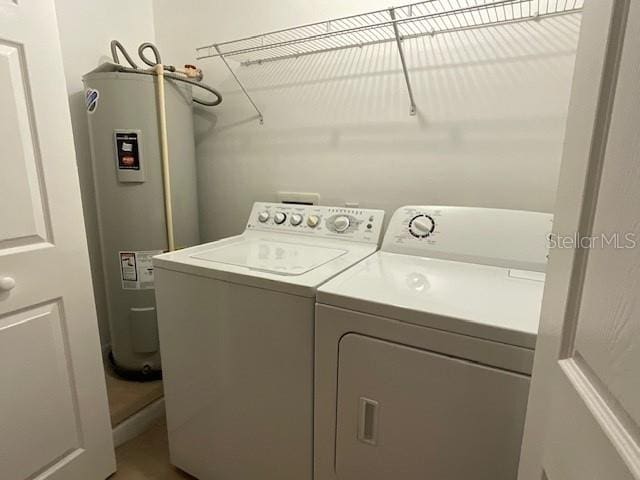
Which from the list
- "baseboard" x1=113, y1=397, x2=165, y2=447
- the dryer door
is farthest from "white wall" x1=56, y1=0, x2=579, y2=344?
the dryer door

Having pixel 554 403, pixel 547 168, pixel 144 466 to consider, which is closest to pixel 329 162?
pixel 547 168

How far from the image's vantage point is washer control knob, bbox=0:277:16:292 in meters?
1.03

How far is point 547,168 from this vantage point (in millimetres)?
1329

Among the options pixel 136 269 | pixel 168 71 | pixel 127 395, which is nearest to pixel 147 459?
pixel 127 395

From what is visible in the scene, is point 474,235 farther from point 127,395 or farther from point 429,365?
point 127,395

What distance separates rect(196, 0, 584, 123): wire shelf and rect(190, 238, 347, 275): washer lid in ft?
2.44

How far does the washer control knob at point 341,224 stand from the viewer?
1541 millimetres

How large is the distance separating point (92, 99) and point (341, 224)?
1258 mm

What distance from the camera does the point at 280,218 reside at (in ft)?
5.62

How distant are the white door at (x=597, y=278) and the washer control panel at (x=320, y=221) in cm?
92

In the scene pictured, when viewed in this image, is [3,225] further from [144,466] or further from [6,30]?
[144,466]

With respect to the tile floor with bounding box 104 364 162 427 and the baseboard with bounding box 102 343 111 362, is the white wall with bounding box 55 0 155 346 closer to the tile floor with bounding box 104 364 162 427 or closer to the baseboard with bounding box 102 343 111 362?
the baseboard with bounding box 102 343 111 362

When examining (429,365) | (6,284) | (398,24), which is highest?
(398,24)

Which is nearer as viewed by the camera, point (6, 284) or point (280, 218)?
point (6, 284)
